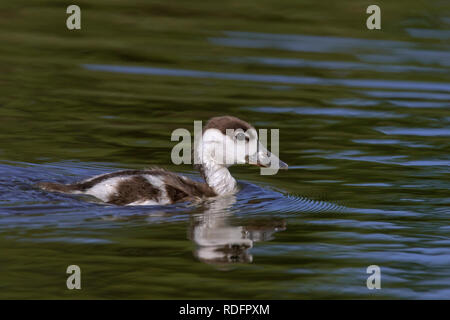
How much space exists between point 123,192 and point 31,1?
9487mm

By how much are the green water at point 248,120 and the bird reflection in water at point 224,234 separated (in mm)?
23

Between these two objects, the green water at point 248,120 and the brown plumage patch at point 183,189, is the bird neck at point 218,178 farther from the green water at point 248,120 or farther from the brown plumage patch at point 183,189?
the green water at point 248,120

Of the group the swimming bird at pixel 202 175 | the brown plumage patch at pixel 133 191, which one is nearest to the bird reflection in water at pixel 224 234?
the swimming bird at pixel 202 175

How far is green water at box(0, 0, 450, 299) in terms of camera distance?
697 cm

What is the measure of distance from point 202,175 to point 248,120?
2465 mm

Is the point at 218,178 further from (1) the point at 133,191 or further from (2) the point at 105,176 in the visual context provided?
(2) the point at 105,176

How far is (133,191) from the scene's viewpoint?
8555mm

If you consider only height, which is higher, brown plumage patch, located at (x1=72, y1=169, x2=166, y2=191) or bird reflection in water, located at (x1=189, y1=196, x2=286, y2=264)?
brown plumage patch, located at (x1=72, y1=169, x2=166, y2=191)

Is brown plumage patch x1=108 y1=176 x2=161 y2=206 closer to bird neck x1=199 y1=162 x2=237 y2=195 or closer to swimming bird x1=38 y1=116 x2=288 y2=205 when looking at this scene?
swimming bird x1=38 y1=116 x2=288 y2=205

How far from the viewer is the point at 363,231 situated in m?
8.03

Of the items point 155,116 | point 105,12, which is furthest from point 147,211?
point 105,12

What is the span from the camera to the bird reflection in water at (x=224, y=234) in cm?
735

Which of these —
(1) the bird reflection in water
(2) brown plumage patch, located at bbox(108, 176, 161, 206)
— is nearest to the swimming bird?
(2) brown plumage patch, located at bbox(108, 176, 161, 206)

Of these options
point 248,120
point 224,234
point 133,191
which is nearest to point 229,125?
point 133,191
